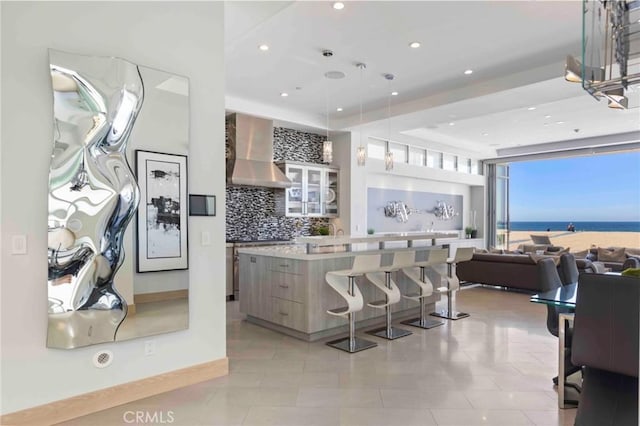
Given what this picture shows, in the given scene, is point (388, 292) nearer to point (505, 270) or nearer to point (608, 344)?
point (608, 344)

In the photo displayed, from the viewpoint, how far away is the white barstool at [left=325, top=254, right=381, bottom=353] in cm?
399

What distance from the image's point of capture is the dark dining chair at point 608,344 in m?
2.04

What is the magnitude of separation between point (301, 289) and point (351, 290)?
59 centimetres

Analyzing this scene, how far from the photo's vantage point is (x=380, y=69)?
5.23 meters

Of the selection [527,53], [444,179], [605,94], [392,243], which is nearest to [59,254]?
[605,94]

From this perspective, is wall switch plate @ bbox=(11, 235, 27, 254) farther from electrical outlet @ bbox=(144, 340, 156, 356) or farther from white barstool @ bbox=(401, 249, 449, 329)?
white barstool @ bbox=(401, 249, 449, 329)

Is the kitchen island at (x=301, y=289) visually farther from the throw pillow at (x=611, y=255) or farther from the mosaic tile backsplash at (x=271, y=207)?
the throw pillow at (x=611, y=255)

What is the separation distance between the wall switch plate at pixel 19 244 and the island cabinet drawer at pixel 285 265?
2.53 m

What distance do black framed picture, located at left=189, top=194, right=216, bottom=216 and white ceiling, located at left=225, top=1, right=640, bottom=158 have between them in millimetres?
1694

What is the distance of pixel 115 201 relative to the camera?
9.14 ft

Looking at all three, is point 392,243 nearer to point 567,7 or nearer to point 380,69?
point 380,69

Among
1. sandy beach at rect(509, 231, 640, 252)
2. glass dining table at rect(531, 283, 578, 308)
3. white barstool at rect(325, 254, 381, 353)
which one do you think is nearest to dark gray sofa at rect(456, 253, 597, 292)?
glass dining table at rect(531, 283, 578, 308)

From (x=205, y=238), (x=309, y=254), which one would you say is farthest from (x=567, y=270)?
(x=205, y=238)

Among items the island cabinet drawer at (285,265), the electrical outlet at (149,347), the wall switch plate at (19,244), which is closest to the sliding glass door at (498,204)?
the island cabinet drawer at (285,265)
